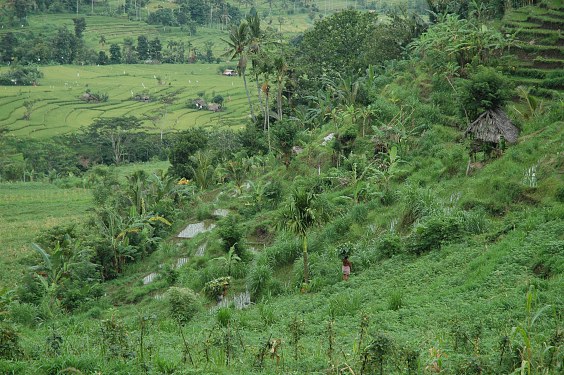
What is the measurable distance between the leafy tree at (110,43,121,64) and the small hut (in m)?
76.0

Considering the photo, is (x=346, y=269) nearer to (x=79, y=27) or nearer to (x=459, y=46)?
(x=459, y=46)

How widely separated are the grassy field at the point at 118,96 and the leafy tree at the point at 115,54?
2809mm

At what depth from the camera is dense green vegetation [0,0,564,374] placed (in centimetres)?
913

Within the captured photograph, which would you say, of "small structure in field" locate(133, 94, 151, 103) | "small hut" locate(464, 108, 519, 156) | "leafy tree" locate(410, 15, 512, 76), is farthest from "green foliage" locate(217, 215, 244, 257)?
"small structure in field" locate(133, 94, 151, 103)

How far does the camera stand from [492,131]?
689 inches

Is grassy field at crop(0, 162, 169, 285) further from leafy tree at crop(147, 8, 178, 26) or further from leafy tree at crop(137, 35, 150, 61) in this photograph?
leafy tree at crop(147, 8, 178, 26)

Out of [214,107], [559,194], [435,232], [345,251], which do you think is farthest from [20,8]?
[559,194]

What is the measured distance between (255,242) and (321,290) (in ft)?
20.8

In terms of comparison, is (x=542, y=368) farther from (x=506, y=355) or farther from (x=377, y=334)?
(x=377, y=334)

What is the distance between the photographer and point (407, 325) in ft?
34.9

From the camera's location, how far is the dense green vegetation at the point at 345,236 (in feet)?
30.0

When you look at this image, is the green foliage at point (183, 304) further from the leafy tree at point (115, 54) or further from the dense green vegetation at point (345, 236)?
the leafy tree at point (115, 54)

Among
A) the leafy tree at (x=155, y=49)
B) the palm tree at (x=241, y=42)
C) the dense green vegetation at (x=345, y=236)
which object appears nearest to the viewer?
the dense green vegetation at (x=345, y=236)

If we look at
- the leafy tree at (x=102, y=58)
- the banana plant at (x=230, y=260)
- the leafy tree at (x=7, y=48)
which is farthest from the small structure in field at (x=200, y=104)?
the banana plant at (x=230, y=260)
